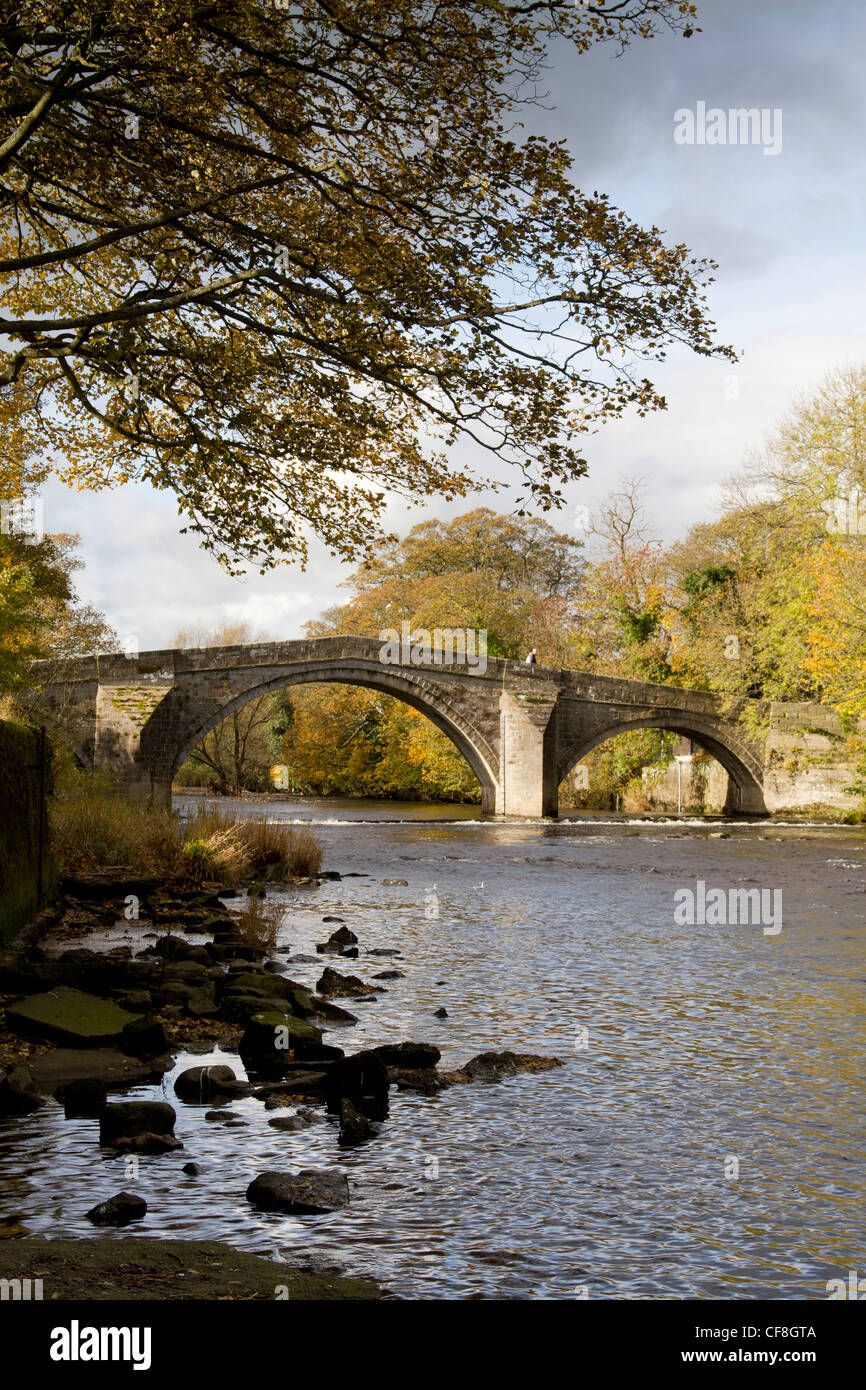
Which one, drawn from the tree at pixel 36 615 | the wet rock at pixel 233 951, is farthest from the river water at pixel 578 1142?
the tree at pixel 36 615

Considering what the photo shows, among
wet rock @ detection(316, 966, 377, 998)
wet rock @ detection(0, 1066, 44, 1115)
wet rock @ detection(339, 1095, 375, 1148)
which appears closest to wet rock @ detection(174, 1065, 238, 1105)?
wet rock @ detection(0, 1066, 44, 1115)

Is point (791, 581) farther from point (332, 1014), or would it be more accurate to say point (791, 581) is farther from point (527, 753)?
point (332, 1014)

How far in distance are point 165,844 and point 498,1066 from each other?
8977 mm

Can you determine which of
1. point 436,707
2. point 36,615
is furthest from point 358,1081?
point 436,707

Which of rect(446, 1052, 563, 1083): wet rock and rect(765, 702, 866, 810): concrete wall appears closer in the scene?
rect(446, 1052, 563, 1083): wet rock

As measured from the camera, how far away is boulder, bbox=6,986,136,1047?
6.05 m

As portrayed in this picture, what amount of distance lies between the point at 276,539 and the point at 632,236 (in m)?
4.30

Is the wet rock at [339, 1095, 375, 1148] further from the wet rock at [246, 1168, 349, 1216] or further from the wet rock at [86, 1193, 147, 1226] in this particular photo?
the wet rock at [86, 1193, 147, 1226]

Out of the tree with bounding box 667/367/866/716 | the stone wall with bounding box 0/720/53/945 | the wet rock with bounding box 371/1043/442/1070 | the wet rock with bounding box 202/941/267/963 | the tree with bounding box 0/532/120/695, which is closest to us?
the wet rock with bounding box 371/1043/442/1070

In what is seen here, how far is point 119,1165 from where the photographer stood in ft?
14.8

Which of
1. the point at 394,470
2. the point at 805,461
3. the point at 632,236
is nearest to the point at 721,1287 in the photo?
the point at 632,236

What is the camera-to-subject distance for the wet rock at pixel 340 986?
26.3 feet

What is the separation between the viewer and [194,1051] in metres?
6.33

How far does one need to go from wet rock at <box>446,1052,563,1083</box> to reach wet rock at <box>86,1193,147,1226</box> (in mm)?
2187
